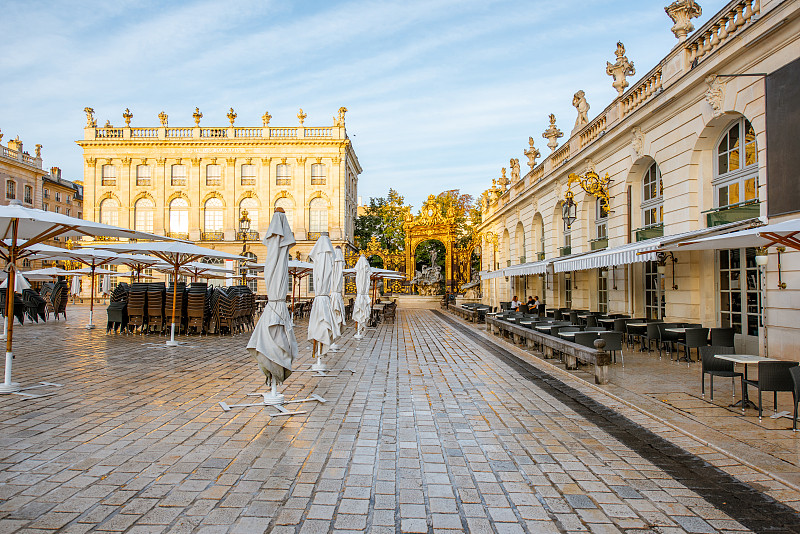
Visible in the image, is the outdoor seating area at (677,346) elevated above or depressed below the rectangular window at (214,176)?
below

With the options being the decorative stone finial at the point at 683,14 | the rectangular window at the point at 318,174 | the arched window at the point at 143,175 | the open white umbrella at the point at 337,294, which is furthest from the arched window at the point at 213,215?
the decorative stone finial at the point at 683,14

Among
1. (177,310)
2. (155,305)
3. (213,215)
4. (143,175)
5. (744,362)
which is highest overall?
(143,175)

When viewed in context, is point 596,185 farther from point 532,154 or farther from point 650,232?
point 532,154

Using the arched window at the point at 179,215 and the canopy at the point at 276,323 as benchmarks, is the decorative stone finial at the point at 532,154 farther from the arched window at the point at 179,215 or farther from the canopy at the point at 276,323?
the arched window at the point at 179,215

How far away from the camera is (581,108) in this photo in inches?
759

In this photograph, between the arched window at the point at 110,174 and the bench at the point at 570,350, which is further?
the arched window at the point at 110,174

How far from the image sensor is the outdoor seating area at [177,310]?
533 inches

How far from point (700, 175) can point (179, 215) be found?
41962 mm

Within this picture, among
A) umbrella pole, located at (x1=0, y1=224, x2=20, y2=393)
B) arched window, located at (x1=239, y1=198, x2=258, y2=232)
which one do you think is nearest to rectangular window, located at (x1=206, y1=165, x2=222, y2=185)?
arched window, located at (x1=239, y1=198, x2=258, y2=232)

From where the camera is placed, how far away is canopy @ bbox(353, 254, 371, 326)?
562 inches

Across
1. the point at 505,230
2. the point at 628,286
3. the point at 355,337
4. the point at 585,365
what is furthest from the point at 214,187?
the point at 585,365

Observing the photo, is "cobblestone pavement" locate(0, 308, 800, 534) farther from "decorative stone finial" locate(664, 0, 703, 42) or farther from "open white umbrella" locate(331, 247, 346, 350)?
"decorative stone finial" locate(664, 0, 703, 42)

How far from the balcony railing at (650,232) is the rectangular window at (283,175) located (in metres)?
34.9

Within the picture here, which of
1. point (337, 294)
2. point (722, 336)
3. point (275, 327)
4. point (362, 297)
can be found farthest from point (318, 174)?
point (275, 327)
